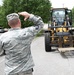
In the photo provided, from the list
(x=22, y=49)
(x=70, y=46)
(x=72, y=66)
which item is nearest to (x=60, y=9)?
(x=70, y=46)

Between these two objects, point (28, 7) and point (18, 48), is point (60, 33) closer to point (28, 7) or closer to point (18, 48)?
point (18, 48)

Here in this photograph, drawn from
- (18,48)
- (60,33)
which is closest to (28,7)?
(60,33)

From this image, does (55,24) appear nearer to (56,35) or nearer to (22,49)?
(56,35)

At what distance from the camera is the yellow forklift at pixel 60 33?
16786mm

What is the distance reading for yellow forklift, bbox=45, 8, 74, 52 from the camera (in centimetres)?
1679

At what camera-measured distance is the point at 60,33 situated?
676 inches

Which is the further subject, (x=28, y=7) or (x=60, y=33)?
(x=28, y=7)

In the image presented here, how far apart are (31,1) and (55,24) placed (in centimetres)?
2736

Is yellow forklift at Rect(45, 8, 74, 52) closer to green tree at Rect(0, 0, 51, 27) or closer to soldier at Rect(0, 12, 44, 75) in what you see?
soldier at Rect(0, 12, 44, 75)

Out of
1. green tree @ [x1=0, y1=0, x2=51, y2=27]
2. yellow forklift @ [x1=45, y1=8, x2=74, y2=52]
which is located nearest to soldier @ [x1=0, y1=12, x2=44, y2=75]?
yellow forklift @ [x1=45, y1=8, x2=74, y2=52]

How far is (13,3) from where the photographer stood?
46.9 m

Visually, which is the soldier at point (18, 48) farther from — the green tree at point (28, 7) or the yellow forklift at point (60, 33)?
the green tree at point (28, 7)

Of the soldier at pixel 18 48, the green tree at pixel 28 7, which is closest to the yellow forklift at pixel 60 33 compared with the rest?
the soldier at pixel 18 48

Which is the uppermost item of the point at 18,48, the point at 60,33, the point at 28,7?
the point at 28,7
